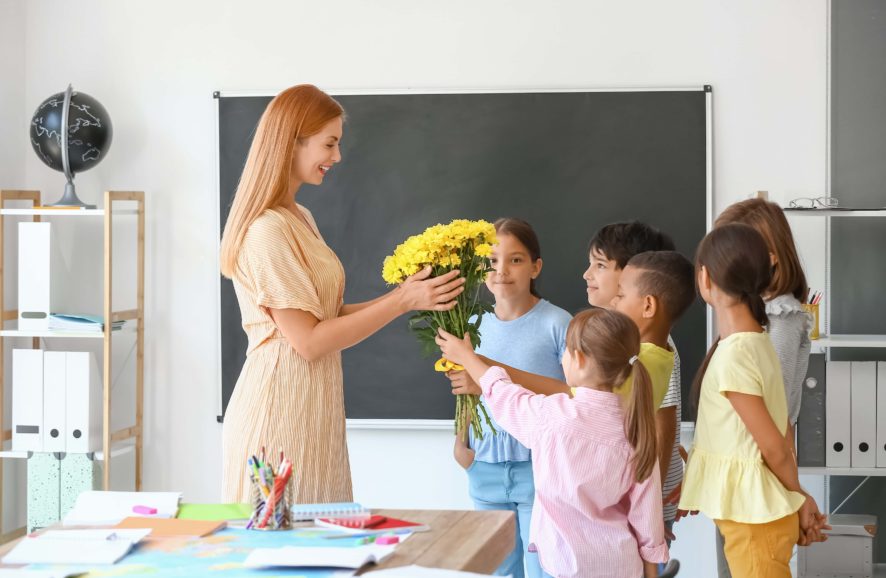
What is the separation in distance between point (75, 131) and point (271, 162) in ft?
6.21

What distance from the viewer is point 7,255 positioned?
14.0ft

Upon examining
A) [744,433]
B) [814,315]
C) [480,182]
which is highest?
[480,182]

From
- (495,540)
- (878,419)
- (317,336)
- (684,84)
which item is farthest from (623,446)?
(684,84)

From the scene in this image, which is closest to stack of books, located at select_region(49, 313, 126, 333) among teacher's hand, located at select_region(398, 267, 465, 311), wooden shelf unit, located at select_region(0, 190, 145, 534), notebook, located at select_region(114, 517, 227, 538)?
wooden shelf unit, located at select_region(0, 190, 145, 534)

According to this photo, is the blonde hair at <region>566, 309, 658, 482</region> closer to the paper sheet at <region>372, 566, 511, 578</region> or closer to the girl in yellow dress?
the girl in yellow dress

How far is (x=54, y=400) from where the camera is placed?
13.1 ft

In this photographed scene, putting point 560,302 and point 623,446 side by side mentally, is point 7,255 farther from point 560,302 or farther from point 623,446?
point 623,446

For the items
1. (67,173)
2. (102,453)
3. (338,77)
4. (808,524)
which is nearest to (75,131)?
(67,173)

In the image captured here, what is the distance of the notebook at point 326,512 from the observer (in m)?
1.95

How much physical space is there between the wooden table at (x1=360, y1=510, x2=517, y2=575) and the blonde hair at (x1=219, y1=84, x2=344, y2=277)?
727 millimetres

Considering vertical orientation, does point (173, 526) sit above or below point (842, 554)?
above

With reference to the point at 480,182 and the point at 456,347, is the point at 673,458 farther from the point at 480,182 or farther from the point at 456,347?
the point at 480,182

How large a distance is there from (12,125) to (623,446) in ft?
10.7

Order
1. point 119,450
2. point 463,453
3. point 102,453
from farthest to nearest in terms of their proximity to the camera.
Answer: point 119,450 → point 102,453 → point 463,453
